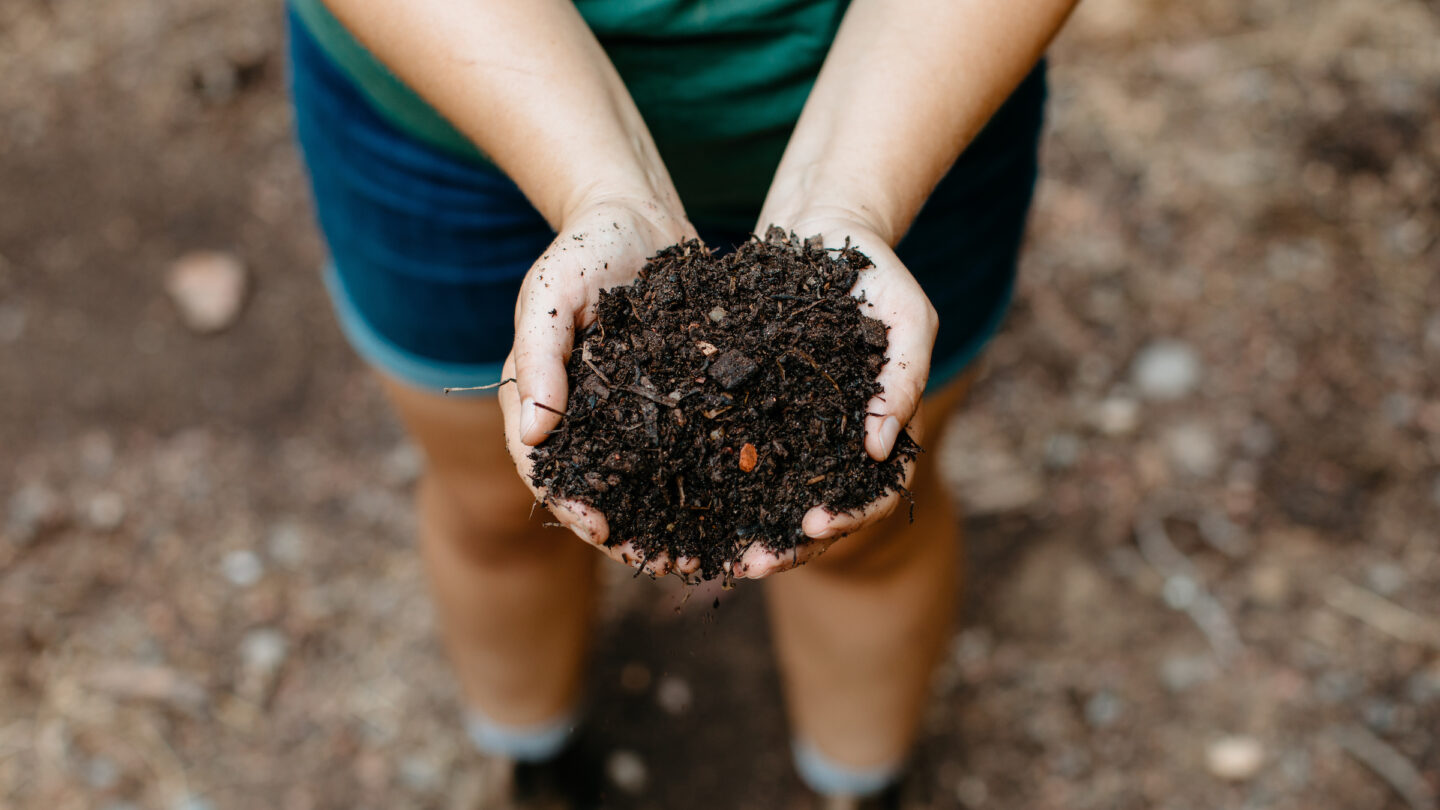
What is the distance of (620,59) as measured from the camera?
4.59 feet

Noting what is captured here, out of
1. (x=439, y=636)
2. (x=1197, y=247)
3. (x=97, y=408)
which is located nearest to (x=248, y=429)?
(x=97, y=408)

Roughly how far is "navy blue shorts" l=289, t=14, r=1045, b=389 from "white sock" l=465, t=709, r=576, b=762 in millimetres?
888

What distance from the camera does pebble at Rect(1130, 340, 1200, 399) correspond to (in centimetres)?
282

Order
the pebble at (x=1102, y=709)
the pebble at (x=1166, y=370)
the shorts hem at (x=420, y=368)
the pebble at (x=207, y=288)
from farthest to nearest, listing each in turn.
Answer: the pebble at (x=207, y=288) < the pebble at (x=1166, y=370) < the pebble at (x=1102, y=709) < the shorts hem at (x=420, y=368)

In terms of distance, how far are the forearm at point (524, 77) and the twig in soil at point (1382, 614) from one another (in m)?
2.04

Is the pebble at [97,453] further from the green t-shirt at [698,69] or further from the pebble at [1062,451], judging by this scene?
the pebble at [1062,451]

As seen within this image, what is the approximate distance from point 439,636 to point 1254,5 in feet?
10.7

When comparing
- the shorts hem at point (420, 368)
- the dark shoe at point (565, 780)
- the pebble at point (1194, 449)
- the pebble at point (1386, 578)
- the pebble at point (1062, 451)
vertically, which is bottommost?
the dark shoe at point (565, 780)

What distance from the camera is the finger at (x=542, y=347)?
1.18 meters

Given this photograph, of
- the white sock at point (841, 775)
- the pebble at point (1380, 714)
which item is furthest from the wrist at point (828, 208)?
the pebble at point (1380, 714)

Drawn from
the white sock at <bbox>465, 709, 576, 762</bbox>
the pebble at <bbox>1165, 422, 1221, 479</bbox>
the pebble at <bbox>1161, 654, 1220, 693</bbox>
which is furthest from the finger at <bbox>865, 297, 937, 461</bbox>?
the pebble at <bbox>1165, 422, 1221, 479</bbox>

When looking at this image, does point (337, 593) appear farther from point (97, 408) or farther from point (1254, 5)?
point (1254, 5)

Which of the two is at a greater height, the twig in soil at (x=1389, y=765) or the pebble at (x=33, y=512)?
the pebble at (x=33, y=512)

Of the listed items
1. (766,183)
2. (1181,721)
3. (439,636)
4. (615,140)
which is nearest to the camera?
Answer: (615,140)
